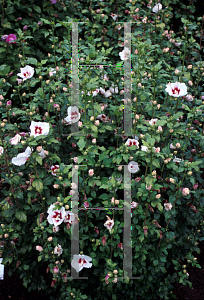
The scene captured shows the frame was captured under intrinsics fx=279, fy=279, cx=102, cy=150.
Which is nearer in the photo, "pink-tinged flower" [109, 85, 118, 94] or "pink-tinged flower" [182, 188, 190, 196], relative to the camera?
"pink-tinged flower" [182, 188, 190, 196]

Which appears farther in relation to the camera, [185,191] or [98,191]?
[98,191]

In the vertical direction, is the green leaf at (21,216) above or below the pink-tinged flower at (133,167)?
below

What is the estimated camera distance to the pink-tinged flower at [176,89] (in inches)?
102

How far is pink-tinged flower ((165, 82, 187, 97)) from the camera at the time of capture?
2584 millimetres

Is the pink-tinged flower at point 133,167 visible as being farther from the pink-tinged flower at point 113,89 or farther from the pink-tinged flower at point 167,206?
the pink-tinged flower at point 113,89

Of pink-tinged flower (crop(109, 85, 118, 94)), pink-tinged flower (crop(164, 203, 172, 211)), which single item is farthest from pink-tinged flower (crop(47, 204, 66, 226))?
pink-tinged flower (crop(109, 85, 118, 94))

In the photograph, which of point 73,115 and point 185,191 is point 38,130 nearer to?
point 73,115

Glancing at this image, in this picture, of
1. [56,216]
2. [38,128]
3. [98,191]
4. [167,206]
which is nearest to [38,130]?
[38,128]

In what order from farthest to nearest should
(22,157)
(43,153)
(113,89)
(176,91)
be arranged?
(113,89)
(176,91)
(43,153)
(22,157)

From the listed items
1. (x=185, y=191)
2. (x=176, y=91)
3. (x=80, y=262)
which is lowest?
(x=80, y=262)

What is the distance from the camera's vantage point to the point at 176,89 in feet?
8.64

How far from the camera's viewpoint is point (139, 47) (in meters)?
2.78

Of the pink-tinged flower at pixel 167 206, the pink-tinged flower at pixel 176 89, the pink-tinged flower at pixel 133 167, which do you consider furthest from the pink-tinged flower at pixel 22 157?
the pink-tinged flower at pixel 176 89

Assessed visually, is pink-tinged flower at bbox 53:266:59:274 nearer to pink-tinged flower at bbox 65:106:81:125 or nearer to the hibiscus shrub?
the hibiscus shrub
